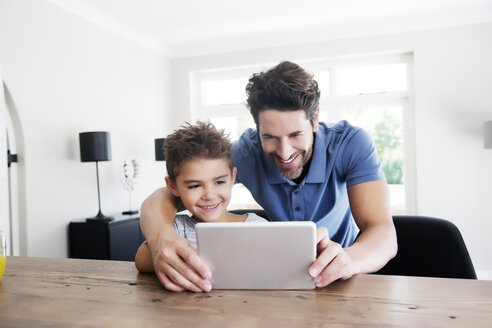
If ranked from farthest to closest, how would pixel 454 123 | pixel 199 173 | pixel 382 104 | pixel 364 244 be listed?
pixel 382 104 < pixel 454 123 < pixel 199 173 < pixel 364 244

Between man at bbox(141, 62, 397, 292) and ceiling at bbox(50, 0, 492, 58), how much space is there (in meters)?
2.78

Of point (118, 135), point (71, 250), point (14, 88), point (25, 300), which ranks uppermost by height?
point (14, 88)

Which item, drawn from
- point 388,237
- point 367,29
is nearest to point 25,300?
point 388,237

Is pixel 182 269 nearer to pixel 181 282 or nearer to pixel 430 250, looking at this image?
pixel 181 282

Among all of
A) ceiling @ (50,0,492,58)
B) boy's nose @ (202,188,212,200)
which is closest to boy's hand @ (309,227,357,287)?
boy's nose @ (202,188,212,200)

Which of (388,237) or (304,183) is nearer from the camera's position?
(388,237)

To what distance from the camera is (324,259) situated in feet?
2.76

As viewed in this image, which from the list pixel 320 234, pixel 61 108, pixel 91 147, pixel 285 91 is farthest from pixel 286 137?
pixel 61 108

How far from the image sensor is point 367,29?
15.2ft

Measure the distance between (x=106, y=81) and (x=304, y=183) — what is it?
126 inches

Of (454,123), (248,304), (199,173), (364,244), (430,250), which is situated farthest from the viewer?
(454,123)

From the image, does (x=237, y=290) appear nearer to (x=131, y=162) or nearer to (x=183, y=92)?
(x=131, y=162)

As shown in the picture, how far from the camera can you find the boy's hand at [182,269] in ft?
2.83

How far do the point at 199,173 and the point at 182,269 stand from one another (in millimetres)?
448
